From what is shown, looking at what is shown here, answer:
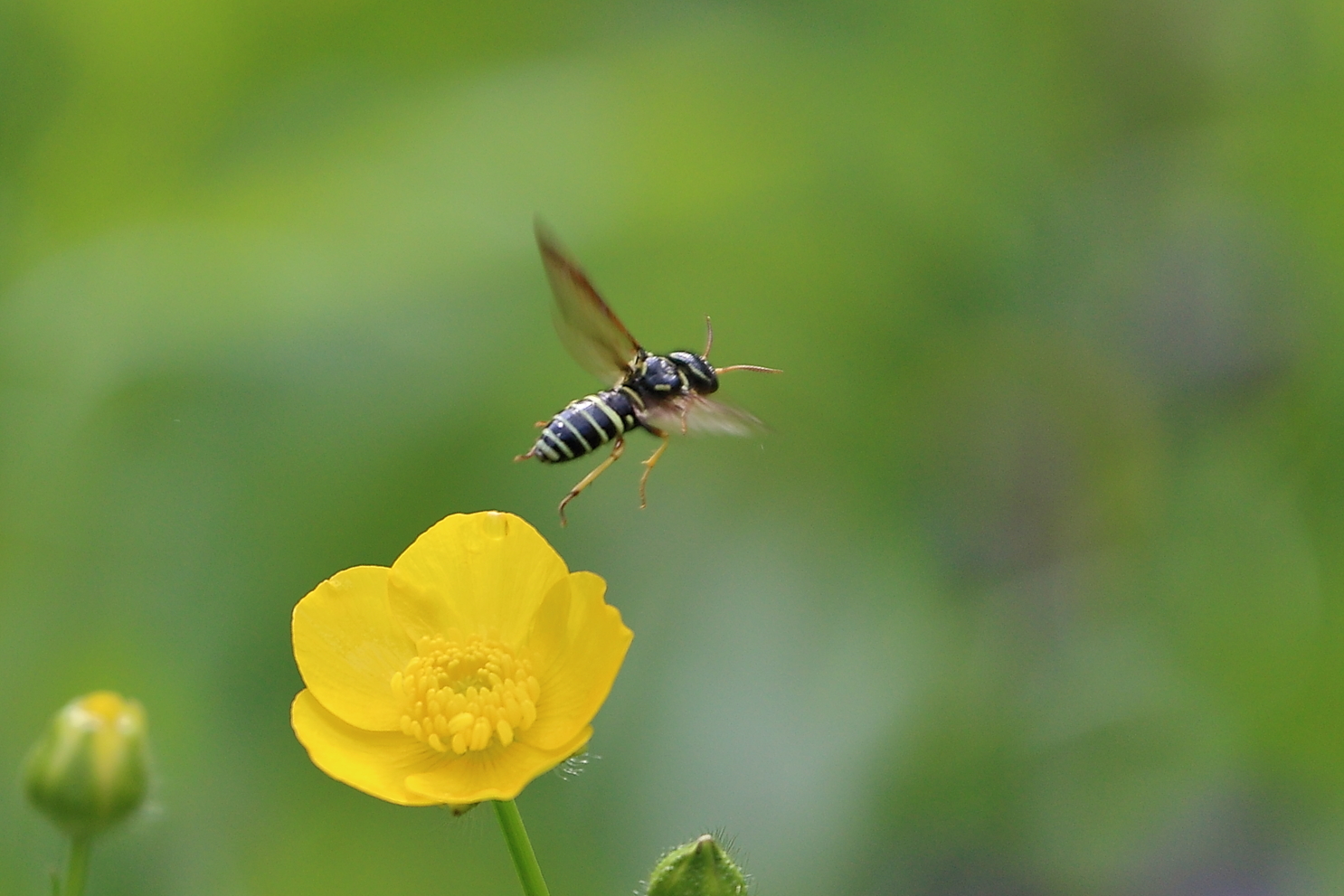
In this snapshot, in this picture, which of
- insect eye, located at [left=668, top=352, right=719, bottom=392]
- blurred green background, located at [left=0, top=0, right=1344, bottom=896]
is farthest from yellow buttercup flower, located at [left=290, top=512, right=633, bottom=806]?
blurred green background, located at [left=0, top=0, right=1344, bottom=896]

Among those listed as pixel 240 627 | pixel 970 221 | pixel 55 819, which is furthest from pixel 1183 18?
pixel 55 819

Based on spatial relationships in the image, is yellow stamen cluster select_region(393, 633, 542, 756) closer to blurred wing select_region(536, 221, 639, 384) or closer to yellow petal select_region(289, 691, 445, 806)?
yellow petal select_region(289, 691, 445, 806)

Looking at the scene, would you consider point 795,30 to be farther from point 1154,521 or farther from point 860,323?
point 1154,521

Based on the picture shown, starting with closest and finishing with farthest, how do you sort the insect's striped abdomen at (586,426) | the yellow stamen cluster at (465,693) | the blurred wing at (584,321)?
the yellow stamen cluster at (465,693) < the blurred wing at (584,321) < the insect's striped abdomen at (586,426)

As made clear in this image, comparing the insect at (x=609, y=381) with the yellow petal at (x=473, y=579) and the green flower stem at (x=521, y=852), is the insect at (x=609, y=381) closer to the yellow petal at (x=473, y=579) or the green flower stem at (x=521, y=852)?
the yellow petal at (x=473, y=579)

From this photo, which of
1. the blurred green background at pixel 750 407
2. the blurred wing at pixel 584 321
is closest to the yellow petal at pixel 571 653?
the blurred wing at pixel 584 321

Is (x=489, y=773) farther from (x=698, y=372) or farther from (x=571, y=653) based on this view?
(x=698, y=372)
